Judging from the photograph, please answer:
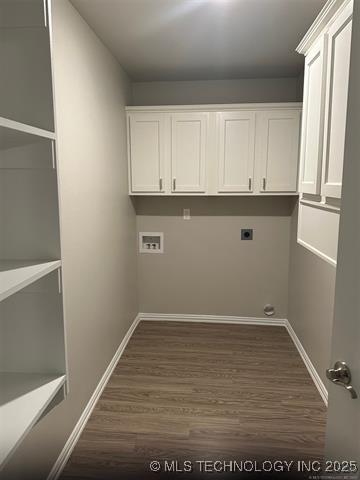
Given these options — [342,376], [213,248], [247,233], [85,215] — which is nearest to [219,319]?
[213,248]

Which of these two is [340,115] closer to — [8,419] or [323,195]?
[323,195]

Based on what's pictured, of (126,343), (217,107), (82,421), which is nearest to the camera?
(82,421)

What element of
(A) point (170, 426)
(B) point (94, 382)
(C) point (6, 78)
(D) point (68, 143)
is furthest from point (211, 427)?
(C) point (6, 78)

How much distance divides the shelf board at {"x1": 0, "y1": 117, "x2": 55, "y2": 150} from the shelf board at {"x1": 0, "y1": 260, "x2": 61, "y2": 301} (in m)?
0.36

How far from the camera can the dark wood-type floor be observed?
6.64 ft

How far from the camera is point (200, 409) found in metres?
2.42

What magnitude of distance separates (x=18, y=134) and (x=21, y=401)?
77 centimetres

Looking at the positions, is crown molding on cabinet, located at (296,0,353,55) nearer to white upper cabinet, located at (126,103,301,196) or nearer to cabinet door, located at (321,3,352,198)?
cabinet door, located at (321,3,352,198)

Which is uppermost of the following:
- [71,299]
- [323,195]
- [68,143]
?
[68,143]

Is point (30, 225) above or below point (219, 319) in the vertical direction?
above

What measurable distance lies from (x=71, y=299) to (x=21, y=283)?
1.24m

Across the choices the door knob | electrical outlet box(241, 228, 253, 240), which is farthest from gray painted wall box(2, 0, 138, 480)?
the door knob

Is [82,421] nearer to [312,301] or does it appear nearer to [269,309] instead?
[312,301]

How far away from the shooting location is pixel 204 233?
3.77 m
